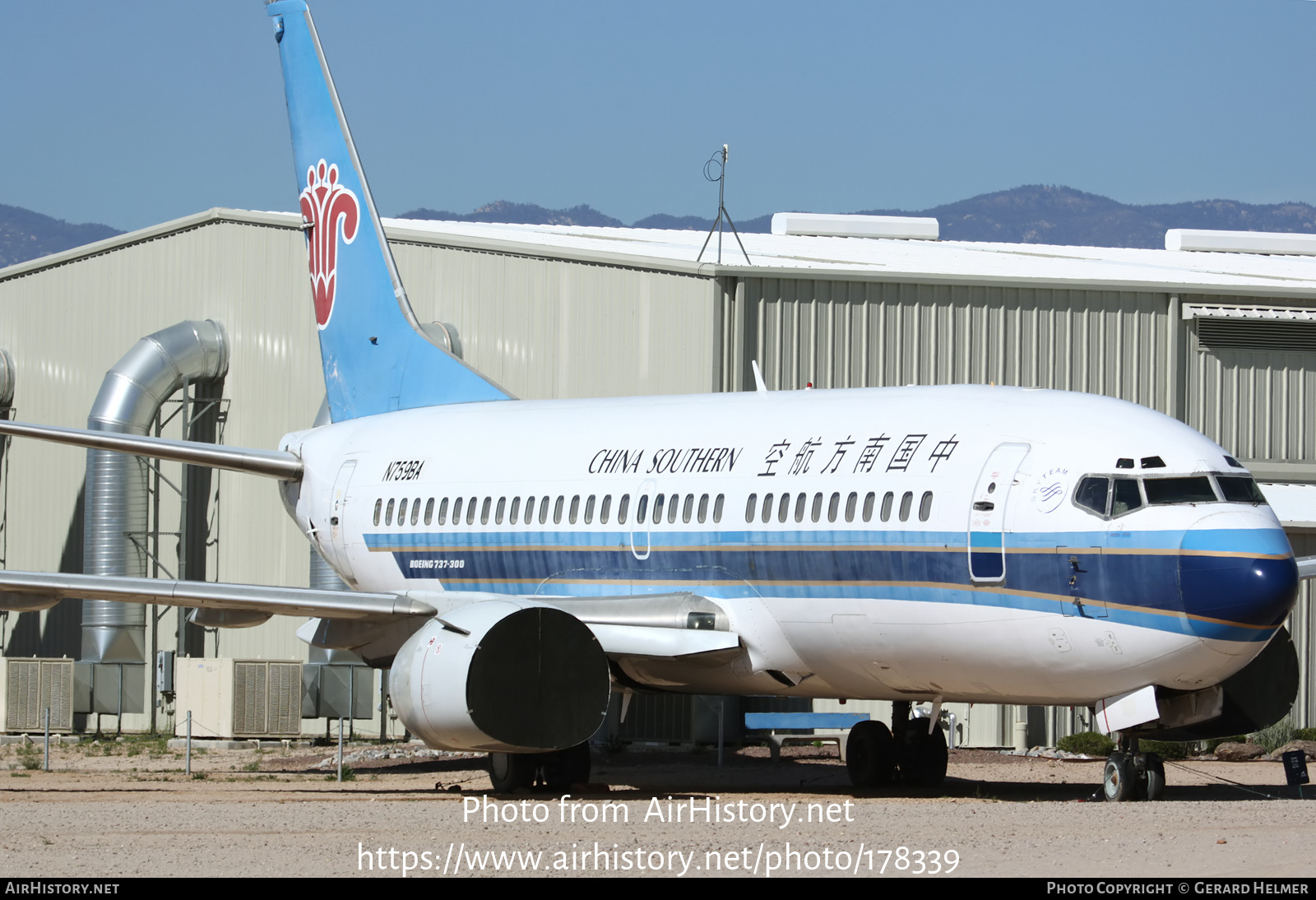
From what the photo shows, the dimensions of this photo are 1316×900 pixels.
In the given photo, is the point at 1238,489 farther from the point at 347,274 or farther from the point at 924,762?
the point at 347,274

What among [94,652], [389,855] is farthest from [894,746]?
[94,652]

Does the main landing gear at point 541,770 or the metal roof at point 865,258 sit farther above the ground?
the metal roof at point 865,258

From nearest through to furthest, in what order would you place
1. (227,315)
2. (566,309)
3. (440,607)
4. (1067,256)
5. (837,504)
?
(837,504) → (440,607) → (566,309) → (227,315) → (1067,256)

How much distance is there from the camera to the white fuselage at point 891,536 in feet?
50.4

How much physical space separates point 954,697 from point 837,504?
2232mm

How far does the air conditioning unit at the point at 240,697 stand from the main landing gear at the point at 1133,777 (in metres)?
16.9

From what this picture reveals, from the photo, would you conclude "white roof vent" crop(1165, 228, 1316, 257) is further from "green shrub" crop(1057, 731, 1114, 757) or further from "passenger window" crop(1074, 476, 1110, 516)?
"passenger window" crop(1074, 476, 1110, 516)

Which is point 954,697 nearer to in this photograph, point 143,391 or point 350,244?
point 350,244

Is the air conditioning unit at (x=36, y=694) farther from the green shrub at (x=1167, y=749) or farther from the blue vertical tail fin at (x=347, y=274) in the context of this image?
the green shrub at (x=1167, y=749)

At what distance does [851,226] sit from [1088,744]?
1811 cm

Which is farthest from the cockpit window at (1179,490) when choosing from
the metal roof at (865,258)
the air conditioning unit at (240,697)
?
the air conditioning unit at (240,697)

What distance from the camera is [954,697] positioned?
17.6 meters

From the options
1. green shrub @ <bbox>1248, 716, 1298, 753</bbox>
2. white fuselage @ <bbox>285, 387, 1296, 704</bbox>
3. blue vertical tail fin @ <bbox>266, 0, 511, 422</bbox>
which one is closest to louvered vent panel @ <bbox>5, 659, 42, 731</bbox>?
blue vertical tail fin @ <bbox>266, 0, 511, 422</bbox>

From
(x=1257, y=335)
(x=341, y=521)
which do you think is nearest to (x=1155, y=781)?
(x=341, y=521)
